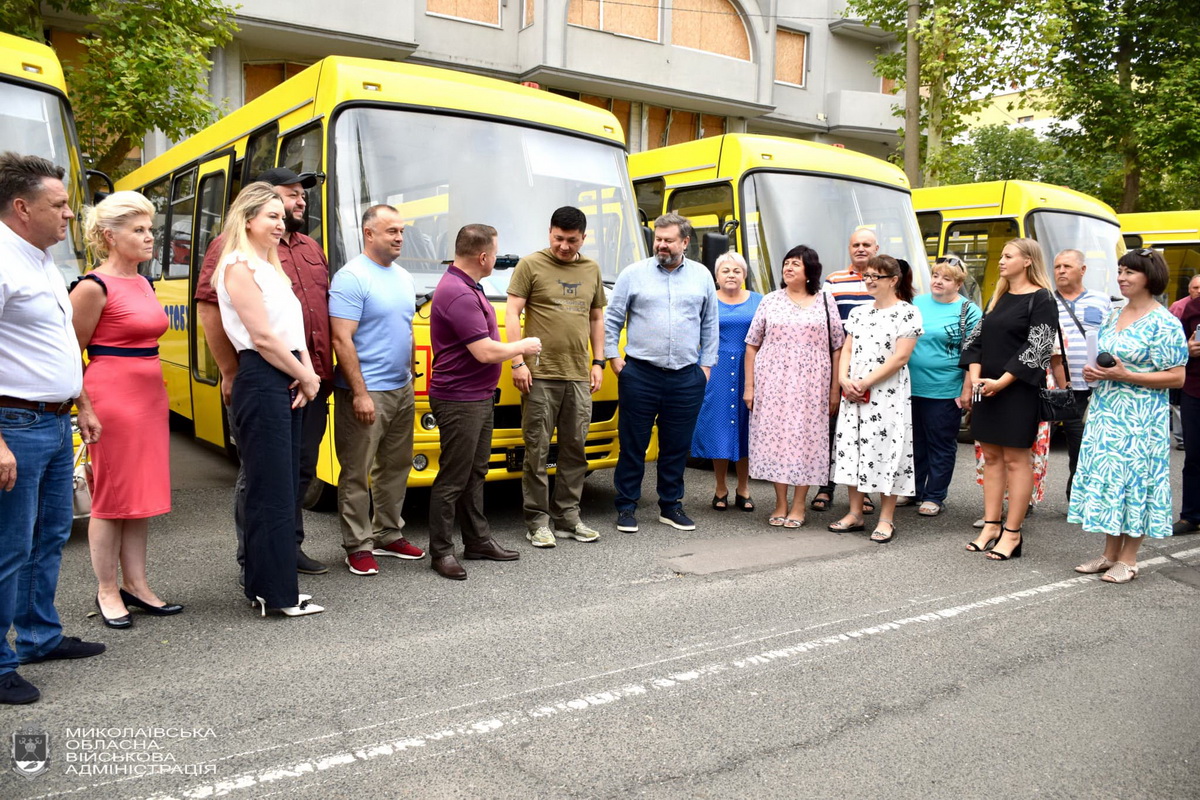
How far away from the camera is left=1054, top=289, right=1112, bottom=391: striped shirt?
23.2 ft

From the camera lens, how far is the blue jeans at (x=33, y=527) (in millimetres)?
3631

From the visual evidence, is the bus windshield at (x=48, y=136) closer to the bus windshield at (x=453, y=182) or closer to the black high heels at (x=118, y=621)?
the bus windshield at (x=453, y=182)

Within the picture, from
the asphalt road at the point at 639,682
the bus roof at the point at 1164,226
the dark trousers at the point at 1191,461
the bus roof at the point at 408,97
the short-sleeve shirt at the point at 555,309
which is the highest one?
the bus roof at the point at 1164,226

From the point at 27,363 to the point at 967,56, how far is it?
623 inches

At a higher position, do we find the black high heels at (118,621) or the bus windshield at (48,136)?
the bus windshield at (48,136)

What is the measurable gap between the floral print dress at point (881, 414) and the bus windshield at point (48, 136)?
4.96 meters

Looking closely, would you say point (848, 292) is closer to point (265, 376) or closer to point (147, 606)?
point (265, 376)

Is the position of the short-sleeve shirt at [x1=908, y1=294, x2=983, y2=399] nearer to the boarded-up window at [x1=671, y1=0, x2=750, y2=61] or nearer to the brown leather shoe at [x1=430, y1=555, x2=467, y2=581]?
the brown leather shoe at [x1=430, y1=555, x2=467, y2=581]

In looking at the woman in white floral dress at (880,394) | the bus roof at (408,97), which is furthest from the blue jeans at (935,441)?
the bus roof at (408,97)

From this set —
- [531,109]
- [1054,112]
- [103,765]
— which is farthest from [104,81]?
[1054,112]

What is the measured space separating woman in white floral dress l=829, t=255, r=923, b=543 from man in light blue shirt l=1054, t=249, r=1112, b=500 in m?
1.28

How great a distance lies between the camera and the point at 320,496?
6.78m

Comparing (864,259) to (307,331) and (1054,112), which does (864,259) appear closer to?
(307,331)

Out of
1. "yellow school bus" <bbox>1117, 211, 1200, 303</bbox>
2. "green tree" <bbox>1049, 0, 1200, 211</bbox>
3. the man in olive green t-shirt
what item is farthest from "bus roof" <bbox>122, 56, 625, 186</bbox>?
"green tree" <bbox>1049, 0, 1200, 211</bbox>
